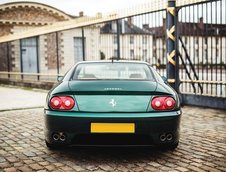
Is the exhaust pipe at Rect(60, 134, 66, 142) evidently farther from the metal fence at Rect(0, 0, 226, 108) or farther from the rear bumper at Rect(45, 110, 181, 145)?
the metal fence at Rect(0, 0, 226, 108)

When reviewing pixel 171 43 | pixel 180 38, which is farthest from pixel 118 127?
pixel 180 38

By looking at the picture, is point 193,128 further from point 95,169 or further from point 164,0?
point 164,0

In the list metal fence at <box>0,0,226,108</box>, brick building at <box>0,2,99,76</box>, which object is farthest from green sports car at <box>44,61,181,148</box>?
brick building at <box>0,2,99,76</box>

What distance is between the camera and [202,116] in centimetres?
721

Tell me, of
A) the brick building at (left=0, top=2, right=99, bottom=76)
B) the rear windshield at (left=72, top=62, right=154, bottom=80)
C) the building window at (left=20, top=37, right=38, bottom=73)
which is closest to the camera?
the rear windshield at (left=72, top=62, right=154, bottom=80)

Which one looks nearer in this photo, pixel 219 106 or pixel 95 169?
pixel 95 169

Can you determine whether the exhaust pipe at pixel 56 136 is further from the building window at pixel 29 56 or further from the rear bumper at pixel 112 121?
the building window at pixel 29 56

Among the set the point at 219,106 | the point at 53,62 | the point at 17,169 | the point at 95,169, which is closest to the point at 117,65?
the point at 95,169

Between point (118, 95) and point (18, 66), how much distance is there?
2593cm

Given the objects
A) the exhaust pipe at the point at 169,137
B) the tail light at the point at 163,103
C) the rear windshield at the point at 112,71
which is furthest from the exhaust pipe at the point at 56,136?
the exhaust pipe at the point at 169,137

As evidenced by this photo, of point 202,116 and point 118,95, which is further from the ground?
point 118,95

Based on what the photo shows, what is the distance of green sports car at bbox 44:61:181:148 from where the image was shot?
3619 millimetres

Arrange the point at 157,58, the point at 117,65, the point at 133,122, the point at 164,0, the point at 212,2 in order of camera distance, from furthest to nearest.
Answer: the point at 157,58, the point at 164,0, the point at 212,2, the point at 117,65, the point at 133,122

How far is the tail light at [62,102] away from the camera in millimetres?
3762
